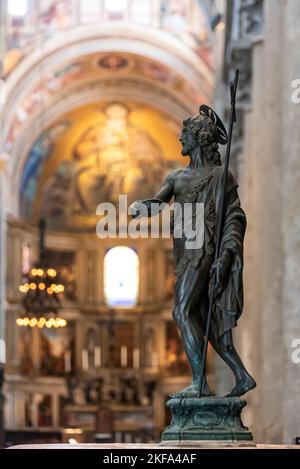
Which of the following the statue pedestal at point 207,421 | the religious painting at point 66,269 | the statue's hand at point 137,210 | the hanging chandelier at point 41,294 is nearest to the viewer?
the statue pedestal at point 207,421

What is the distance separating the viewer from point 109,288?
38688mm

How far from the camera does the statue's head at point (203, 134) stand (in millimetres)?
8953

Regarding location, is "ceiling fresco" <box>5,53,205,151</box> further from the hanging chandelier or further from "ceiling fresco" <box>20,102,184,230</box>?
the hanging chandelier

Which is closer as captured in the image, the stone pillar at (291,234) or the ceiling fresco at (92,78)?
the stone pillar at (291,234)

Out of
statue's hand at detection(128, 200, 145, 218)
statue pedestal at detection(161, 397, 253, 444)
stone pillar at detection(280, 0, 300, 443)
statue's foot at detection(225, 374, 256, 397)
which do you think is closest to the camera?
statue pedestal at detection(161, 397, 253, 444)

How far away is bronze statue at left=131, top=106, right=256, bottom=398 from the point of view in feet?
28.0

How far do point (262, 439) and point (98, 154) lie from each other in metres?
23.1

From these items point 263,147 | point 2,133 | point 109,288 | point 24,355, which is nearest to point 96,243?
point 109,288

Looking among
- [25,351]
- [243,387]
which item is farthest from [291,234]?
[25,351]

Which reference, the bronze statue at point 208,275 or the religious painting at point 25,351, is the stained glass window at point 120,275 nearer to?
the religious painting at point 25,351

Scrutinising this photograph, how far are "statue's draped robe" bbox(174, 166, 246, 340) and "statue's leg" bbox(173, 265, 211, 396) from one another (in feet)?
0.17

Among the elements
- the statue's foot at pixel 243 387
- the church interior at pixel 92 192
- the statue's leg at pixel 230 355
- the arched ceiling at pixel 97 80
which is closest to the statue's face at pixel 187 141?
the statue's leg at pixel 230 355

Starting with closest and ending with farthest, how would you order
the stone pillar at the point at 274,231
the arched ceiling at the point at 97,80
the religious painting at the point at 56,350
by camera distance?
the stone pillar at the point at 274,231 → the arched ceiling at the point at 97,80 → the religious painting at the point at 56,350

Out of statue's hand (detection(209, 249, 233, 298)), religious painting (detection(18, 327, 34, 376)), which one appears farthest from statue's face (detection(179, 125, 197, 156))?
religious painting (detection(18, 327, 34, 376))
